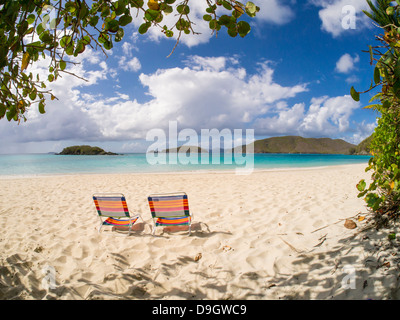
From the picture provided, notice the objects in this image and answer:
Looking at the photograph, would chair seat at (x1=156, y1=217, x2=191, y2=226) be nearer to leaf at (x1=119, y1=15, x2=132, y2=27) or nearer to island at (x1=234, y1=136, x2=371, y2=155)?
leaf at (x1=119, y1=15, x2=132, y2=27)

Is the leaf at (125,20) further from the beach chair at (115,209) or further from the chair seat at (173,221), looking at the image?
the chair seat at (173,221)

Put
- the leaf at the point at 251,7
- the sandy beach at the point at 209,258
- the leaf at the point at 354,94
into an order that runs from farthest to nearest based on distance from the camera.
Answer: the sandy beach at the point at 209,258, the leaf at the point at 251,7, the leaf at the point at 354,94

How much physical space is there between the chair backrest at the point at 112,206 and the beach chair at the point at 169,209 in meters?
0.61

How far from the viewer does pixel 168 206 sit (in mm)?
4289

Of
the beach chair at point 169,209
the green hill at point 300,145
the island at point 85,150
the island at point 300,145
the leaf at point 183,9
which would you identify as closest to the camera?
the leaf at point 183,9

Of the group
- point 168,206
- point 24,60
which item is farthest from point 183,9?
point 168,206

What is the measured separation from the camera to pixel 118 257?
11.0 feet

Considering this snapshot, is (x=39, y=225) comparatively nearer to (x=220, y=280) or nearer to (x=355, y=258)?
(x=220, y=280)

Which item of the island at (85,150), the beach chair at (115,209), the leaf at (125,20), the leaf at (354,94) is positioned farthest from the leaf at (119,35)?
the island at (85,150)

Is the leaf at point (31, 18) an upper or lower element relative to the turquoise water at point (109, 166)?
upper

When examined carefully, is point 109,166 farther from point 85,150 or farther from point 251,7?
point 85,150

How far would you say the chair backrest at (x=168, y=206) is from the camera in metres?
4.23
